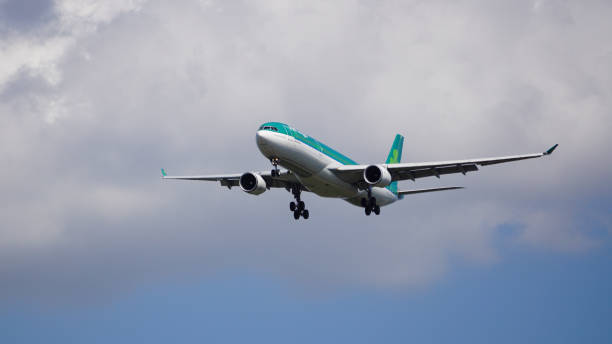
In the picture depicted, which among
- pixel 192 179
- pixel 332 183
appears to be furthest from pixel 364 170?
pixel 192 179

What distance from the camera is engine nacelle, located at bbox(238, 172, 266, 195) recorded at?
56.2 meters

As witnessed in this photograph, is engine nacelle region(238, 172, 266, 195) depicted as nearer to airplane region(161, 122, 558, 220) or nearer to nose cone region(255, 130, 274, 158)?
airplane region(161, 122, 558, 220)

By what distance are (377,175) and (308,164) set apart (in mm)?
4910

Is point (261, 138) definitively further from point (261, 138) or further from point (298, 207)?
point (298, 207)

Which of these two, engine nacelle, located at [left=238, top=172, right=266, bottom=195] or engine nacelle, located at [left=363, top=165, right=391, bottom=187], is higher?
engine nacelle, located at [left=238, top=172, right=266, bottom=195]

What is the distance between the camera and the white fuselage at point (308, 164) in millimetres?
49156

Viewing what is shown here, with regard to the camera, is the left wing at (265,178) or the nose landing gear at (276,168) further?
the left wing at (265,178)

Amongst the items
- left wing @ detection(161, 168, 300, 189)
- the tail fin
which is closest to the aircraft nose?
left wing @ detection(161, 168, 300, 189)

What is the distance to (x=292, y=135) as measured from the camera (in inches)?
1986

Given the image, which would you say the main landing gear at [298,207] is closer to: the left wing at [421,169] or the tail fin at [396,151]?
the left wing at [421,169]

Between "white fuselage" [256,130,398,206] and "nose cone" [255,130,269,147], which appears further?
"white fuselage" [256,130,398,206]

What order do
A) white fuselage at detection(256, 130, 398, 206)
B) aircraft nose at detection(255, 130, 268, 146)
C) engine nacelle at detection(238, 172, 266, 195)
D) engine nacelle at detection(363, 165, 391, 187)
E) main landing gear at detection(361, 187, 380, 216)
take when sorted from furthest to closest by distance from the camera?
main landing gear at detection(361, 187, 380, 216), engine nacelle at detection(238, 172, 266, 195), engine nacelle at detection(363, 165, 391, 187), white fuselage at detection(256, 130, 398, 206), aircraft nose at detection(255, 130, 268, 146)

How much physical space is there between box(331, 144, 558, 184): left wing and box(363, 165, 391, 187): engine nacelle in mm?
610

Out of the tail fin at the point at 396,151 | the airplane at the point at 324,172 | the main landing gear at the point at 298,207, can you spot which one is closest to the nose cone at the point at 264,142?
the airplane at the point at 324,172
